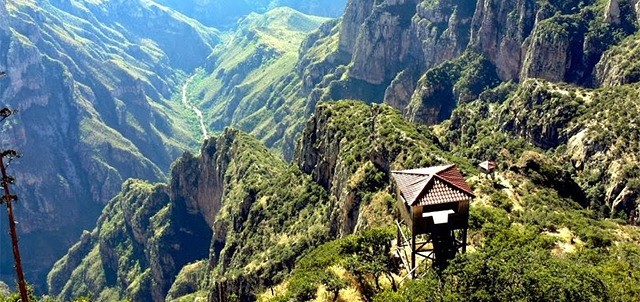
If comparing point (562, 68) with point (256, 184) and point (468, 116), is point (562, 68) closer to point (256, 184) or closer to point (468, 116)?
point (468, 116)

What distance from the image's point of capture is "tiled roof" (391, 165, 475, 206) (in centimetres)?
4938

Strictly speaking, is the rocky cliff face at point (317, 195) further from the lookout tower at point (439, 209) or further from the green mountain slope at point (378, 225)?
the lookout tower at point (439, 209)

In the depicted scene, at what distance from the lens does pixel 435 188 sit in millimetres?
50000

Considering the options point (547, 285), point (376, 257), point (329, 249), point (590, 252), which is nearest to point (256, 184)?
point (329, 249)

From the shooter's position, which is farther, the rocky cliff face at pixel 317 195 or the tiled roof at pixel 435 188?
the rocky cliff face at pixel 317 195

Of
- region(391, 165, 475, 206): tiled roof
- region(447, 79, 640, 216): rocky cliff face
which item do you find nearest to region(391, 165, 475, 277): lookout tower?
region(391, 165, 475, 206): tiled roof

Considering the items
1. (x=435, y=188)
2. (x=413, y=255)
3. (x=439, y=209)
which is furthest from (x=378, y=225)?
(x=435, y=188)

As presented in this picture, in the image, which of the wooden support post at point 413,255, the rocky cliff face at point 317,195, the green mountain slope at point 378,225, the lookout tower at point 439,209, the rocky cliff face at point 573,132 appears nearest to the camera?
the green mountain slope at point 378,225

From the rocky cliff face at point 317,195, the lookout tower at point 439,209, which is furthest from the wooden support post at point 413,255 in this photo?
the rocky cliff face at point 317,195

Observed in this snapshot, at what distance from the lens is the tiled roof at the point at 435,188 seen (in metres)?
49.4

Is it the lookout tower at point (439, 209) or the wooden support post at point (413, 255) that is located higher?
the lookout tower at point (439, 209)

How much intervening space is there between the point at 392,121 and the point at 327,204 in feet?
74.2

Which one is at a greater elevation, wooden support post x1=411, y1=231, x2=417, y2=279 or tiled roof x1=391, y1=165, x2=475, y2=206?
tiled roof x1=391, y1=165, x2=475, y2=206

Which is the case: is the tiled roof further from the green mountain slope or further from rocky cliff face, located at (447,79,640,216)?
rocky cliff face, located at (447,79,640,216)
